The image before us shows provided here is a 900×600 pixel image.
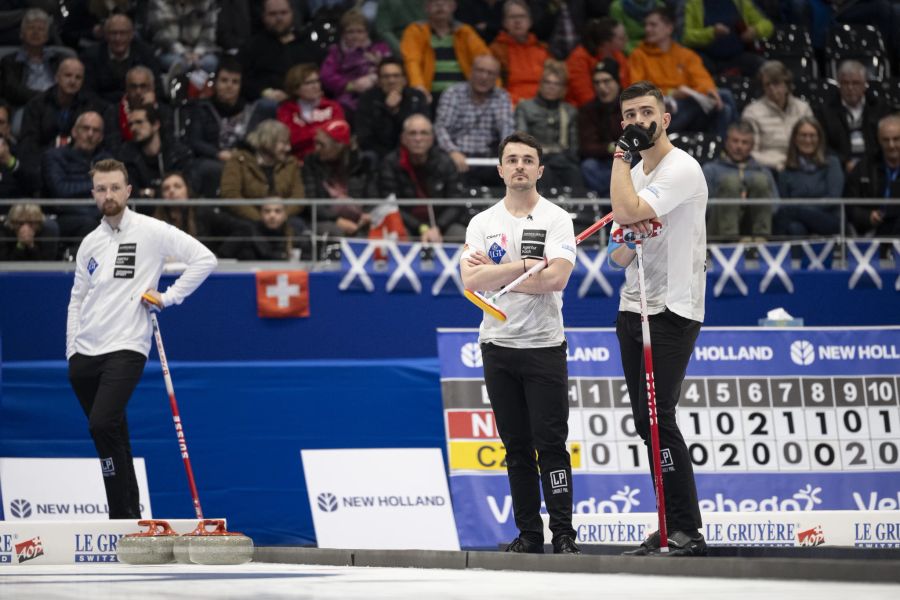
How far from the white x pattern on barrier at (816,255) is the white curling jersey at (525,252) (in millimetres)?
5090

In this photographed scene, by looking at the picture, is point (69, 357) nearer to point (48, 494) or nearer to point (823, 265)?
point (48, 494)

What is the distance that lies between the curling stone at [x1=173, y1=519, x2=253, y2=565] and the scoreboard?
175 centimetres

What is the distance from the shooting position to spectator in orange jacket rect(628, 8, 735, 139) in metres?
12.5

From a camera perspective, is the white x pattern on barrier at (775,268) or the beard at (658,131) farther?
the white x pattern on barrier at (775,268)

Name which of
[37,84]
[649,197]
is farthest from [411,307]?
[649,197]

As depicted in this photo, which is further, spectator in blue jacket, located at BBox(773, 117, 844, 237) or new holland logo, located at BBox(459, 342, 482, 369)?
spectator in blue jacket, located at BBox(773, 117, 844, 237)

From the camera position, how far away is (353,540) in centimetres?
865

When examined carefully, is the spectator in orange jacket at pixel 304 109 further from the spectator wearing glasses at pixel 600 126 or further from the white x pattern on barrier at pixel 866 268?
the white x pattern on barrier at pixel 866 268

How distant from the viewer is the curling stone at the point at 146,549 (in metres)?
6.54

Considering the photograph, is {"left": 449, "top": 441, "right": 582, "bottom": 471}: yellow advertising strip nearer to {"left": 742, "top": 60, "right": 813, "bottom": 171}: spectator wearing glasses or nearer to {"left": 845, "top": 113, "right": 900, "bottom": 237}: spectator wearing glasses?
{"left": 845, "top": 113, "right": 900, "bottom": 237}: spectator wearing glasses

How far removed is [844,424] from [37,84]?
7.62 meters

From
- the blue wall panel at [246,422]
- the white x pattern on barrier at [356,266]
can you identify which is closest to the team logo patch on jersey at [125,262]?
the blue wall panel at [246,422]

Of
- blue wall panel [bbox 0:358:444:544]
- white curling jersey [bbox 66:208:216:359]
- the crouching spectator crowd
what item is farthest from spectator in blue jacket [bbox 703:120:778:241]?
white curling jersey [bbox 66:208:216:359]

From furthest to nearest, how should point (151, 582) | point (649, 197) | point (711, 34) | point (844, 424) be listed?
point (711, 34) → point (844, 424) → point (649, 197) → point (151, 582)
